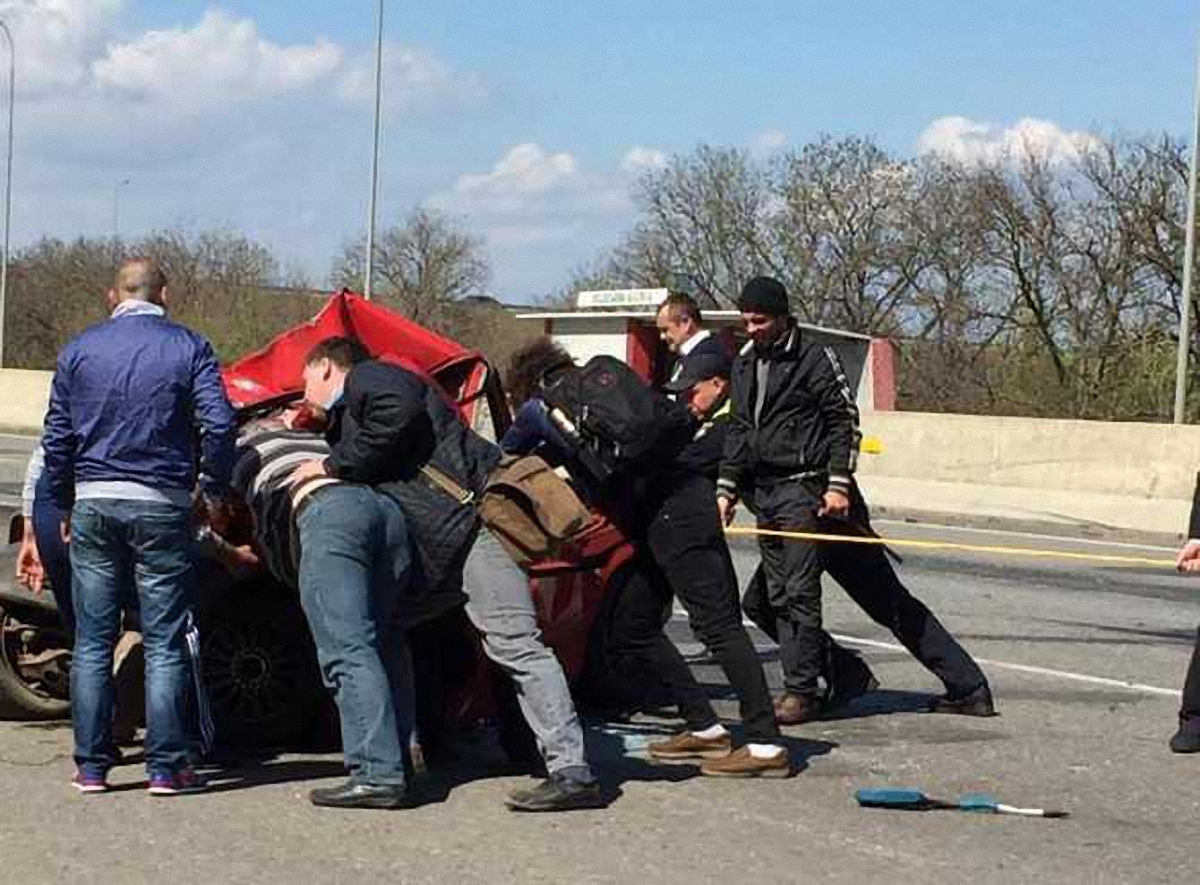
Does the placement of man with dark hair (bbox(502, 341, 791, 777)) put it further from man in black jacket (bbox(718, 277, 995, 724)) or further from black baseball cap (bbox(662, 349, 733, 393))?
Answer: man in black jacket (bbox(718, 277, 995, 724))

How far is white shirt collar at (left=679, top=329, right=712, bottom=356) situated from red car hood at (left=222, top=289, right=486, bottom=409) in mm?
872

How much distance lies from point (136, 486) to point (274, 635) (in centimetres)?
98

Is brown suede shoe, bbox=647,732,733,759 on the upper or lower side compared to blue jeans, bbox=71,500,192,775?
lower

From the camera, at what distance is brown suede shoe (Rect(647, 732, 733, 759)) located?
702 cm

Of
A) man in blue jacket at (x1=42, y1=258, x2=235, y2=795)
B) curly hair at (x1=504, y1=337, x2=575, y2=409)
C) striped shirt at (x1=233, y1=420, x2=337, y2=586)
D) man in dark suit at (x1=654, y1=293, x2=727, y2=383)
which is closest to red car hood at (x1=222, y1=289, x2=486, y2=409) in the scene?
man in dark suit at (x1=654, y1=293, x2=727, y2=383)

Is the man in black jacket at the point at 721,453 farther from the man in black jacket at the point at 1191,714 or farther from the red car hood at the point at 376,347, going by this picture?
the man in black jacket at the point at 1191,714

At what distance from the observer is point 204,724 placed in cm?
661

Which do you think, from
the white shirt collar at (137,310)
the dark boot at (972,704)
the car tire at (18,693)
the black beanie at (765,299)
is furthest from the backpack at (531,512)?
the dark boot at (972,704)

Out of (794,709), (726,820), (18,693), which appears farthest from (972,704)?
(18,693)

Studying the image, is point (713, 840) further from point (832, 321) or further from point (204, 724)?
point (832, 321)

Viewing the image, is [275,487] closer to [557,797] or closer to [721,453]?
[557,797]

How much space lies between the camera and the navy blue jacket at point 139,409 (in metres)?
6.18

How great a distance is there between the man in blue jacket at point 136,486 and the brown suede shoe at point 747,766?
1847mm

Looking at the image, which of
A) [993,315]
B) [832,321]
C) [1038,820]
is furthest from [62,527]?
[832,321]
